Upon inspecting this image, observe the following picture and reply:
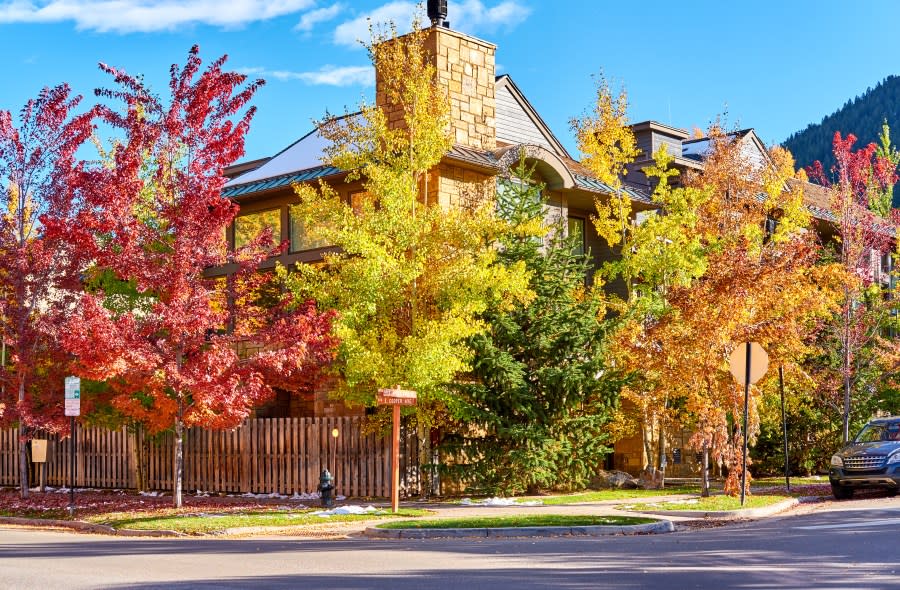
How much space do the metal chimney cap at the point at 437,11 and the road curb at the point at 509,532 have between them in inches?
623

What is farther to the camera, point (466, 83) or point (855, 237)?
point (855, 237)

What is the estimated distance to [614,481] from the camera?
28.8m

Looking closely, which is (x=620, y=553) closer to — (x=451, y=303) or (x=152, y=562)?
(x=152, y=562)

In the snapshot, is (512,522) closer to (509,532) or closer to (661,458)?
(509,532)

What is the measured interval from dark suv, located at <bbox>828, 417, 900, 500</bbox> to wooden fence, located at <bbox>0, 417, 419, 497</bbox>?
9.12 meters

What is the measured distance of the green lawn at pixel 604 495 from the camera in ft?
76.3

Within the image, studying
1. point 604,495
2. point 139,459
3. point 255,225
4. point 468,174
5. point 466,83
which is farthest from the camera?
point 255,225

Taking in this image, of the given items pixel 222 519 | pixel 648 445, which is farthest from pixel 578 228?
pixel 222 519

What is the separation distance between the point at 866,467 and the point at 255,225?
56.3 feet

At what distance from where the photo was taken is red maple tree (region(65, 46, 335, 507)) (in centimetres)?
2170

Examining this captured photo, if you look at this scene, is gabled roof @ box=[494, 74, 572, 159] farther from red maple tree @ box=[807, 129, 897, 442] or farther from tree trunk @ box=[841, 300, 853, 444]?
tree trunk @ box=[841, 300, 853, 444]

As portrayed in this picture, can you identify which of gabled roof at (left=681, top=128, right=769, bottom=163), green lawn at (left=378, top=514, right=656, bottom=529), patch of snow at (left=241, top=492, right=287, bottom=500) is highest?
gabled roof at (left=681, top=128, right=769, bottom=163)

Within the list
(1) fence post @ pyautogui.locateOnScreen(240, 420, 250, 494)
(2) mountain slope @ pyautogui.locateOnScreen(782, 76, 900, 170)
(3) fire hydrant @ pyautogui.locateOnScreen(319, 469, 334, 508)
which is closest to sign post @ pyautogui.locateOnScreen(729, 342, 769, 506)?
(3) fire hydrant @ pyautogui.locateOnScreen(319, 469, 334, 508)

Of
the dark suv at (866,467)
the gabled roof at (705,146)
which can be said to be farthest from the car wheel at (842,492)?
the gabled roof at (705,146)
